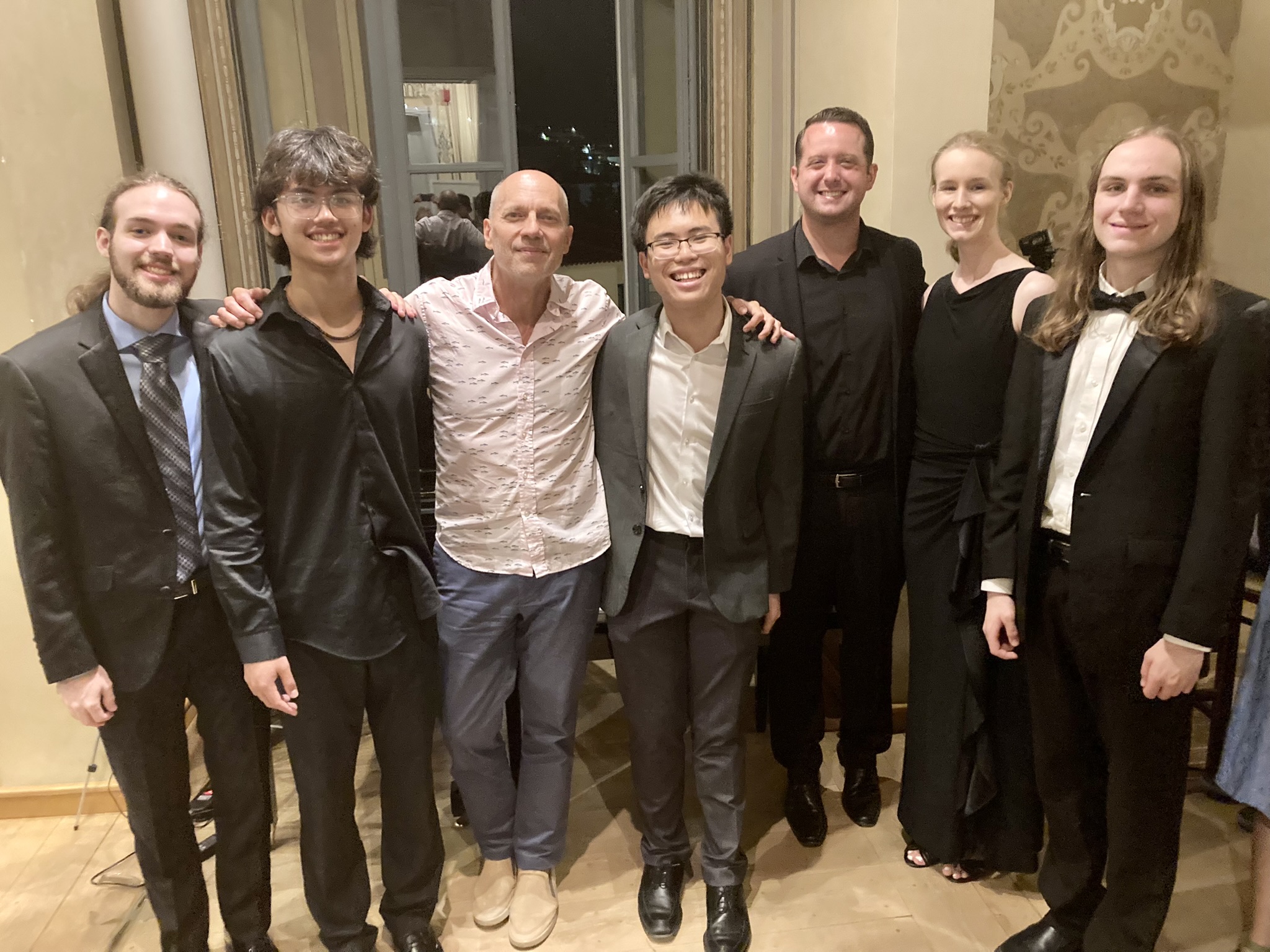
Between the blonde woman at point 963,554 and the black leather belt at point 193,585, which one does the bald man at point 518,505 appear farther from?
the blonde woman at point 963,554

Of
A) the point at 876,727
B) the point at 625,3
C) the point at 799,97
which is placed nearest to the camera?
the point at 876,727

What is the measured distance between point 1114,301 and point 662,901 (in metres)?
1.66

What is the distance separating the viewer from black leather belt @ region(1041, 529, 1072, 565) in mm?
1671

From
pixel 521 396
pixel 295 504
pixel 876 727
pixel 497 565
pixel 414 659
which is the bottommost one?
pixel 876 727

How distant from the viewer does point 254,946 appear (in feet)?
6.28

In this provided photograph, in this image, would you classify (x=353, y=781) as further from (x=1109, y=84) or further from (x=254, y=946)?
(x=1109, y=84)

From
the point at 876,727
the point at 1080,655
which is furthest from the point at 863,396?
the point at 876,727

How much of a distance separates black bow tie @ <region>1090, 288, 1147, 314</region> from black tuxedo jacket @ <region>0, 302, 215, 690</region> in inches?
65.9

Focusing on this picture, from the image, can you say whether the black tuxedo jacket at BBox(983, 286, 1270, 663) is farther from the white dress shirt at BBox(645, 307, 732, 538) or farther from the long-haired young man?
the white dress shirt at BBox(645, 307, 732, 538)

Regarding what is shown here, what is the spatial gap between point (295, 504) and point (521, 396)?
51 centimetres

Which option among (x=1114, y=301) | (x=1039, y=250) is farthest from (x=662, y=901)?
(x=1039, y=250)

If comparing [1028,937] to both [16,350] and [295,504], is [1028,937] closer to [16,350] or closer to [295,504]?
[295,504]

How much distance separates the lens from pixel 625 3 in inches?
125

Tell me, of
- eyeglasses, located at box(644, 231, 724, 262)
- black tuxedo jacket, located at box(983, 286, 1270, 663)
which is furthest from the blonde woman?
eyeglasses, located at box(644, 231, 724, 262)
